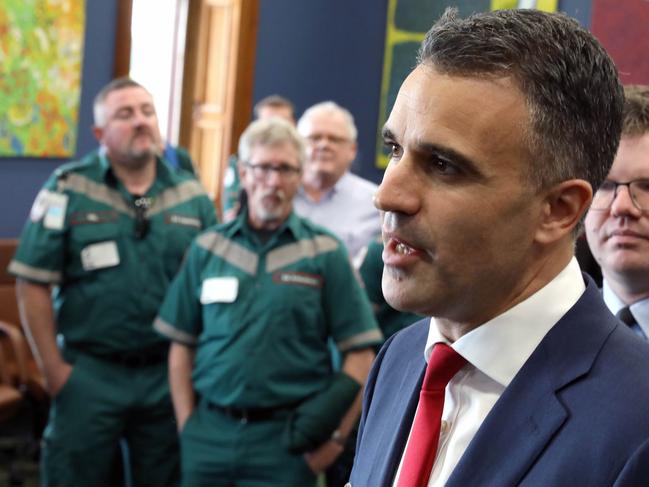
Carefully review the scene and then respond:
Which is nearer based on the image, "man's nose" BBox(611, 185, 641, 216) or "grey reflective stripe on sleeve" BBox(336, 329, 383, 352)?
"man's nose" BBox(611, 185, 641, 216)

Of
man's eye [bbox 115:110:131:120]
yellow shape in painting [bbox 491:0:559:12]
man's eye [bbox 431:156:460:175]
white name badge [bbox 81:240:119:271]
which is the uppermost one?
yellow shape in painting [bbox 491:0:559:12]

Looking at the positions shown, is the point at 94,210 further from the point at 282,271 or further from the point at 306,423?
the point at 306,423

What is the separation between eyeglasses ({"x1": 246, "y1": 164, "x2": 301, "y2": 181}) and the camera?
3662 mm

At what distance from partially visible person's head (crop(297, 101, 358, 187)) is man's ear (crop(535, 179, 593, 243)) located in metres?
4.02

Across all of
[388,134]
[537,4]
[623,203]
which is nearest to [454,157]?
[388,134]

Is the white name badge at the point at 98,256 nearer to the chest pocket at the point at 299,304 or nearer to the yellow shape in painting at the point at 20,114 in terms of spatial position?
the chest pocket at the point at 299,304

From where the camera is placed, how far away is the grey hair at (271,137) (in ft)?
12.1

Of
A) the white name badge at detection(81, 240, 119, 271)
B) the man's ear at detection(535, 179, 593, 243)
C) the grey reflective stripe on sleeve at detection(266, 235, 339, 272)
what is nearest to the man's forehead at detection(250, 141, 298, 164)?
the grey reflective stripe on sleeve at detection(266, 235, 339, 272)

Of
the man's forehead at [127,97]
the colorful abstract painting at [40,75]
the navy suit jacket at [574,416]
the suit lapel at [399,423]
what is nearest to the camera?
the navy suit jacket at [574,416]

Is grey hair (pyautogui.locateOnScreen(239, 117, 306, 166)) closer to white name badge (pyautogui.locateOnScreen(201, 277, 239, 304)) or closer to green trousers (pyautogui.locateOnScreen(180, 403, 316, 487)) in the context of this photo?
white name badge (pyautogui.locateOnScreen(201, 277, 239, 304))

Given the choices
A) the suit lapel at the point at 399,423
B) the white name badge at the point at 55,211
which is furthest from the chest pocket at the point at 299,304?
the suit lapel at the point at 399,423

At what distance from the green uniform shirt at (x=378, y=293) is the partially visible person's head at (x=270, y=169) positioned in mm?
407

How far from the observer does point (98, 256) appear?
4074mm

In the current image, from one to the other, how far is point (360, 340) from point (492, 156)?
8.05 ft
